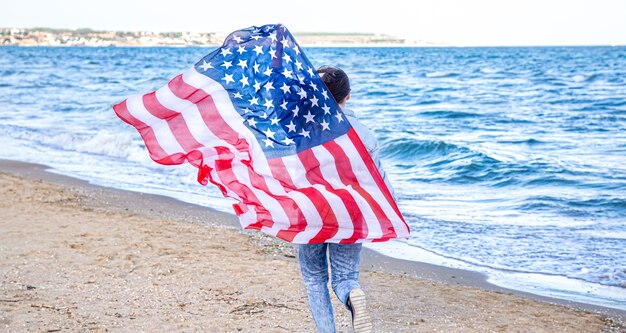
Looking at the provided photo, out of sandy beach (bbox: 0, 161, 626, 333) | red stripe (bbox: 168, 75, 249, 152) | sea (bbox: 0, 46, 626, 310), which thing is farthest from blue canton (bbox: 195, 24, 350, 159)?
sea (bbox: 0, 46, 626, 310)

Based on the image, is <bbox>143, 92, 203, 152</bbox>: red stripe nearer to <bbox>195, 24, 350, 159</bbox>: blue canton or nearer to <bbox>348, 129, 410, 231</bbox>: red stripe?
<bbox>195, 24, 350, 159</bbox>: blue canton

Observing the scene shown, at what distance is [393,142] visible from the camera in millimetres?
18141

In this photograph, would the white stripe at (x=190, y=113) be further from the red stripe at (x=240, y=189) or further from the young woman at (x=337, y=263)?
the young woman at (x=337, y=263)

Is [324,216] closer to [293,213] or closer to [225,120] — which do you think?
[293,213]

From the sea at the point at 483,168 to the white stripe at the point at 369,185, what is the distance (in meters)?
3.18

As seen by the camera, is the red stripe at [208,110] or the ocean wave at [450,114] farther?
the ocean wave at [450,114]

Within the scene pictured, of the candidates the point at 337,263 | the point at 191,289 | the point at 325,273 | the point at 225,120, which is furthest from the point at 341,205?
the point at 191,289

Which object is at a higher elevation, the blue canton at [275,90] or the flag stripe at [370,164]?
the blue canton at [275,90]

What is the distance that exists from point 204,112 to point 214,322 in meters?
1.56

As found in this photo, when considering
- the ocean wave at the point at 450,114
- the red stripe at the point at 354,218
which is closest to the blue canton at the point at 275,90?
the red stripe at the point at 354,218

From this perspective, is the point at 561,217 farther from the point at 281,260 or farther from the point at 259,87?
the point at 259,87

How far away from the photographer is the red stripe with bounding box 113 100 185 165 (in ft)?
15.8

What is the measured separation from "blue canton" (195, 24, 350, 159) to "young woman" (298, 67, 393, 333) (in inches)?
3.5

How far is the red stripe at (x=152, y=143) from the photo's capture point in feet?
15.8
